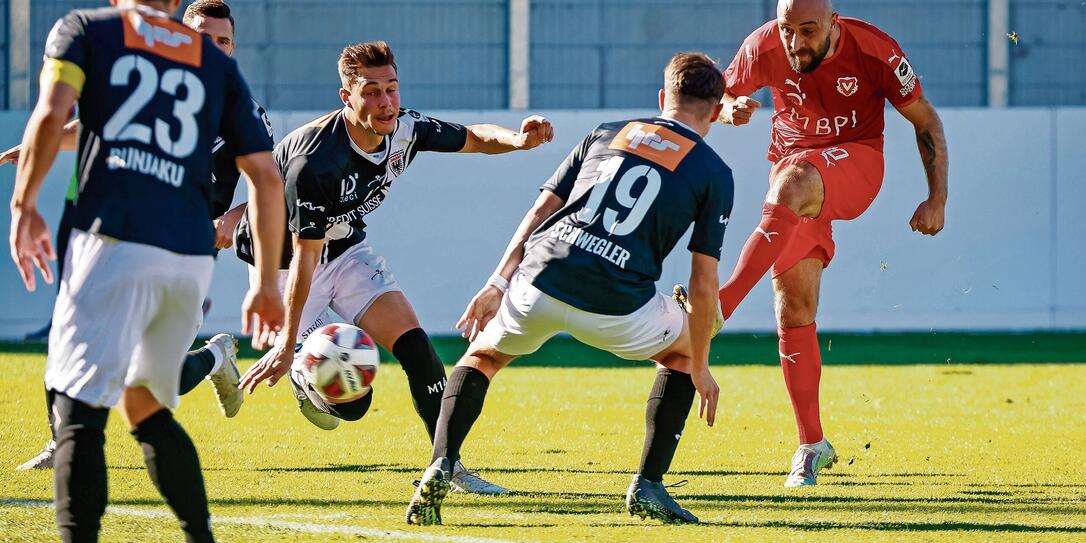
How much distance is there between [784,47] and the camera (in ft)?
19.2

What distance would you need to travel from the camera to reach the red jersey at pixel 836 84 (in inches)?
229


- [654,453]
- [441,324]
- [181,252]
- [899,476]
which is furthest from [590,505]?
[441,324]

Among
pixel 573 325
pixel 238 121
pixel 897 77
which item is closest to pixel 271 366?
pixel 573 325

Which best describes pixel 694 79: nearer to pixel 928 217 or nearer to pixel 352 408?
pixel 928 217

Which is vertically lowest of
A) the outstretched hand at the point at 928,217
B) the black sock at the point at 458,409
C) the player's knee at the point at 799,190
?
the black sock at the point at 458,409

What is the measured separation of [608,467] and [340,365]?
1.27m

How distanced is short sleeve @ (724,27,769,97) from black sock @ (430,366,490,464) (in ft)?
6.76

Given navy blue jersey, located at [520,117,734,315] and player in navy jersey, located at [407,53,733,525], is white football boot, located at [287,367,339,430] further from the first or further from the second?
navy blue jersey, located at [520,117,734,315]

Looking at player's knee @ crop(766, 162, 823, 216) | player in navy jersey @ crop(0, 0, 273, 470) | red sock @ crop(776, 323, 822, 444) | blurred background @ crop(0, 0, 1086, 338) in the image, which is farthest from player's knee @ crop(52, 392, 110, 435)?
blurred background @ crop(0, 0, 1086, 338)

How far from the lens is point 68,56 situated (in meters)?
3.27

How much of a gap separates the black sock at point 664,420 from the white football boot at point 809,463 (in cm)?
104

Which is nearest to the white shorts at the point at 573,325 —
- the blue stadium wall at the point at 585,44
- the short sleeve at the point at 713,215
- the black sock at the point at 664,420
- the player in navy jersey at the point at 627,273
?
the player in navy jersey at the point at 627,273

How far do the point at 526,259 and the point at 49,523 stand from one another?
1693 millimetres

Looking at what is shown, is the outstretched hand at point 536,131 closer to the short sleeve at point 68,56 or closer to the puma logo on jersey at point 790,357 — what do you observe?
the puma logo on jersey at point 790,357
